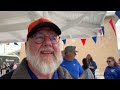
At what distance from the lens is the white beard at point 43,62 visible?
88cm

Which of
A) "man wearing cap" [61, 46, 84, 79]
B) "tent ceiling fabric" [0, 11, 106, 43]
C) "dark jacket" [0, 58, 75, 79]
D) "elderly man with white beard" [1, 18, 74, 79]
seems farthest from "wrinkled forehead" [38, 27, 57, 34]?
"tent ceiling fabric" [0, 11, 106, 43]

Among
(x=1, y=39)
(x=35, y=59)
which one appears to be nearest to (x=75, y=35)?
(x=1, y=39)

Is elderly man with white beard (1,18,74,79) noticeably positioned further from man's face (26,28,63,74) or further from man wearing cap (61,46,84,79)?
man wearing cap (61,46,84,79)

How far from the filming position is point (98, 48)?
13.1 m

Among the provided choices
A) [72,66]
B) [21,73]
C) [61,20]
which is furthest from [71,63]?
[61,20]

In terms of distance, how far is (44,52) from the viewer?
2.92 feet

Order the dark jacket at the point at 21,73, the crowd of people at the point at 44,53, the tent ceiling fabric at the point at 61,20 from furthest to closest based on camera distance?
the tent ceiling fabric at the point at 61,20 → the crowd of people at the point at 44,53 → the dark jacket at the point at 21,73


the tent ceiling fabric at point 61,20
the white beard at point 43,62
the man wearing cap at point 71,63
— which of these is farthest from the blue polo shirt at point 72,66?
the white beard at point 43,62

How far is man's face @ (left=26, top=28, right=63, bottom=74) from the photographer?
885mm

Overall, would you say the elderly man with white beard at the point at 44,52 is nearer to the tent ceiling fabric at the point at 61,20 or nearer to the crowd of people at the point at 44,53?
the crowd of people at the point at 44,53

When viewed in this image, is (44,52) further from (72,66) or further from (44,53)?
(72,66)
